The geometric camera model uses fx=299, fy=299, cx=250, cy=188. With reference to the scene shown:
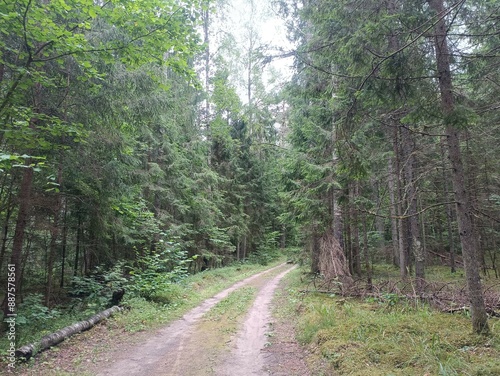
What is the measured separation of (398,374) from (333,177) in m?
7.72

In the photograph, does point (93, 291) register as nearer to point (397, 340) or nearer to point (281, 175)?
point (397, 340)

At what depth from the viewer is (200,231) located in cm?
1848

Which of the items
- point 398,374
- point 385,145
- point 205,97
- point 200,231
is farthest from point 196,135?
point 398,374

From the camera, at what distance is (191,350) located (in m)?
6.02

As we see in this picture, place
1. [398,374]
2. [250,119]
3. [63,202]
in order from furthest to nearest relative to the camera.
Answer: [250,119]
[63,202]
[398,374]

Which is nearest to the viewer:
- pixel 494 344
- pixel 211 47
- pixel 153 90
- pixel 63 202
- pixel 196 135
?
pixel 494 344

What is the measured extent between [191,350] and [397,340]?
12.7 feet

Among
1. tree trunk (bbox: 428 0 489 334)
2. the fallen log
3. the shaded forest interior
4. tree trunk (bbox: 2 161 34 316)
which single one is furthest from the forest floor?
tree trunk (bbox: 428 0 489 334)

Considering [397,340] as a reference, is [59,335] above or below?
below

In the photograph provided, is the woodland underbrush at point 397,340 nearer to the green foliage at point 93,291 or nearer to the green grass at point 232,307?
the green grass at point 232,307

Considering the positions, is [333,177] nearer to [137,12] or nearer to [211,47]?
[137,12]

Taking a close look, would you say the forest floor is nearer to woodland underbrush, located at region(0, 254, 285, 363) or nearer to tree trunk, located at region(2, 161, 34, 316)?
woodland underbrush, located at region(0, 254, 285, 363)

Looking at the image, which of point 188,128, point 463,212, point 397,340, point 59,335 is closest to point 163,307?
point 59,335

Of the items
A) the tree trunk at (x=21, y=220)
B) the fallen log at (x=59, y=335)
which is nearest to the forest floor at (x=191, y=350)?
the fallen log at (x=59, y=335)
